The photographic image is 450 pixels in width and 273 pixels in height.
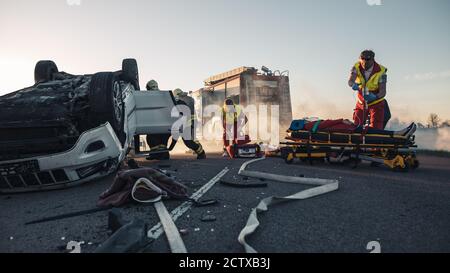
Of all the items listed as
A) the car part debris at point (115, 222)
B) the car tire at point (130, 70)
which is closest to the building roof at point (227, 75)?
the car tire at point (130, 70)

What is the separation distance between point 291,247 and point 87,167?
3.46 meters

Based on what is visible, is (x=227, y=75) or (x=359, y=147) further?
(x=227, y=75)

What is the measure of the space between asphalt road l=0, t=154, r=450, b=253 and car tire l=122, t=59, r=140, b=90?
3415 mm

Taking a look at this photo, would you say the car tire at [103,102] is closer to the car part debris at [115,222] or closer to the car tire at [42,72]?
the car tire at [42,72]

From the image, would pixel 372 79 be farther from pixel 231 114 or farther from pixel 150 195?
pixel 150 195

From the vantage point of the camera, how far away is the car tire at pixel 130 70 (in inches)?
269

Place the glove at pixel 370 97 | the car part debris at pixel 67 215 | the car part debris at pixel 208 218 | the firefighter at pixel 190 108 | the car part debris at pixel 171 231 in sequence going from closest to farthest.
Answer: the car part debris at pixel 171 231
the car part debris at pixel 208 218
the car part debris at pixel 67 215
the glove at pixel 370 97
the firefighter at pixel 190 108

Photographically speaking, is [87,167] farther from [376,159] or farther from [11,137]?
[376,159]

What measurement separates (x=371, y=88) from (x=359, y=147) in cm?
181

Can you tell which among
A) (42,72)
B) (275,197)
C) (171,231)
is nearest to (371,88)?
(275,197)

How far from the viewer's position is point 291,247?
2.04m

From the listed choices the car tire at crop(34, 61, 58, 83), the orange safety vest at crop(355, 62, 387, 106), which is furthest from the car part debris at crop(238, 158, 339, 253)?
the car tire at crop(34, 61, 58, 83)

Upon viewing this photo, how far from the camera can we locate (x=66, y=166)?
403 centimetres
